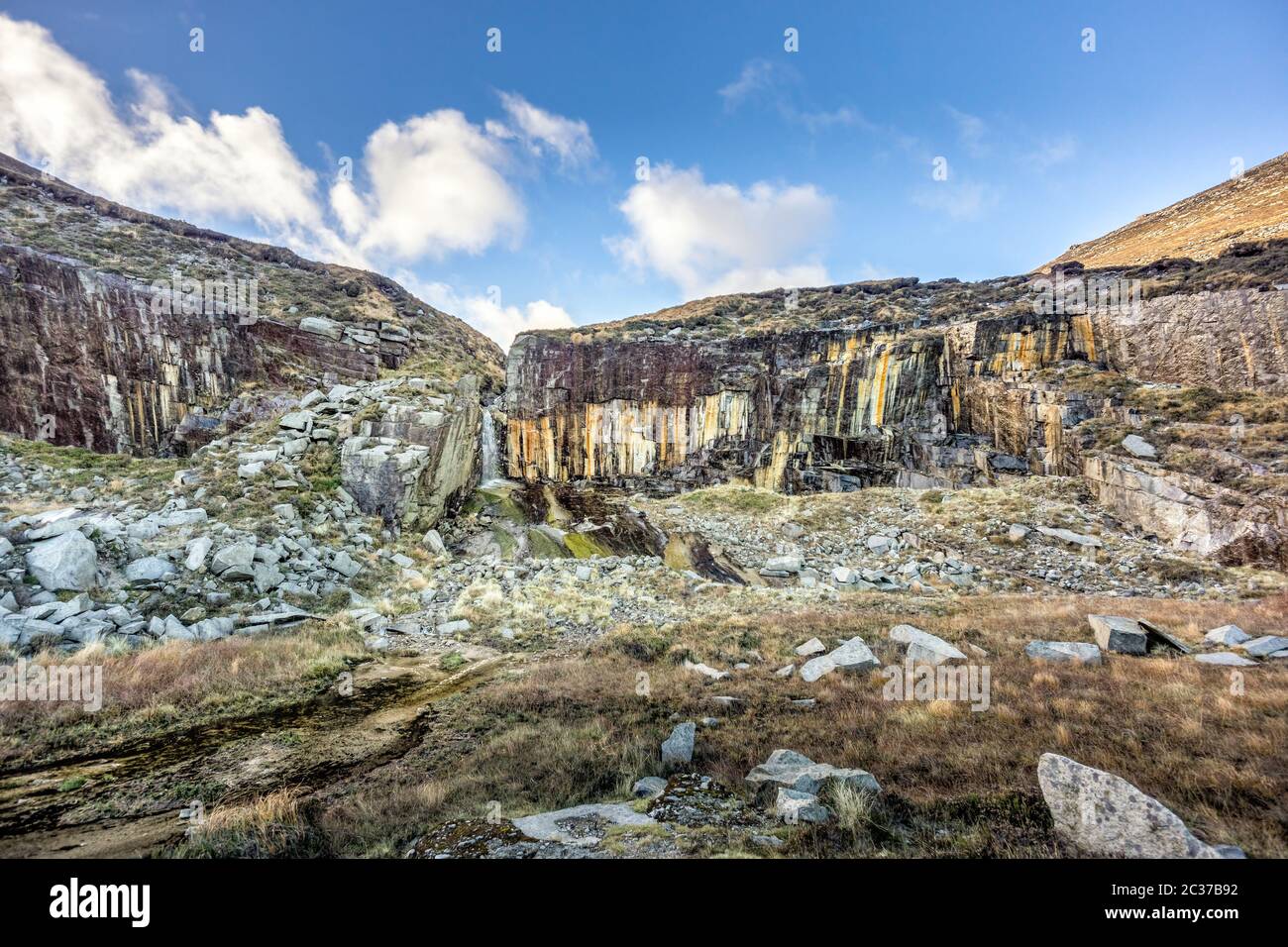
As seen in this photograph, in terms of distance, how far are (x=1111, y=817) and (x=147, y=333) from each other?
127 ft

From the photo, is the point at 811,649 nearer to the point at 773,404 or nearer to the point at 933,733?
the point at 933,733

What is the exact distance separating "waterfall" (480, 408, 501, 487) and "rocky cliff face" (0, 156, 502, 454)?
4.76 m

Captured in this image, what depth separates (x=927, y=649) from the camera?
967cm

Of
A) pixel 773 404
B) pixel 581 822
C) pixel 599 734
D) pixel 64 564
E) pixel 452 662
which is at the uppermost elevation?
pixel 773 404

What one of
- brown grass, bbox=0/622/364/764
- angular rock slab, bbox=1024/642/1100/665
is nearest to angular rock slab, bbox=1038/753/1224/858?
angular rock slab, bbox=1024/642/1100/665

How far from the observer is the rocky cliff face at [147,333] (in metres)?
22.6

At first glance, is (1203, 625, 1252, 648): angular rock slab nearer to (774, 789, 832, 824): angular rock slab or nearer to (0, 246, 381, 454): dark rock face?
(774, 789, 832, 824): angular rock slab

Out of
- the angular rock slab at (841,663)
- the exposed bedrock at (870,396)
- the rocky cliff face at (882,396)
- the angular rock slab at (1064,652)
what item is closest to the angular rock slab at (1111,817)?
the angular rock slab at (841,663)

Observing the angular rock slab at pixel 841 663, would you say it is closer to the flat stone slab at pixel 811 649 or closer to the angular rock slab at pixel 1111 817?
the flat stone slab at pixel 811 649

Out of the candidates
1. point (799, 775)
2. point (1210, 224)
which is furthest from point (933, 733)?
point (1210, 224)

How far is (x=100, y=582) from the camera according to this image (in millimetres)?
10555

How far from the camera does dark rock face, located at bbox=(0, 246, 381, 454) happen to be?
2208 centimetres
